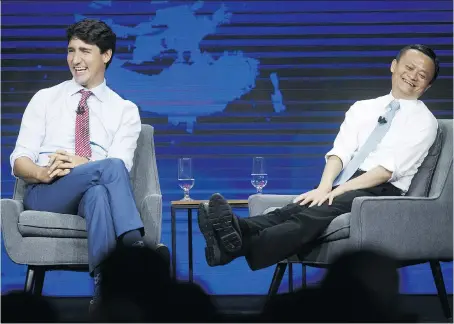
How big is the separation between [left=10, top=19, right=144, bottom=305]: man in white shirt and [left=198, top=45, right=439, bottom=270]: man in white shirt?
18.2 inches

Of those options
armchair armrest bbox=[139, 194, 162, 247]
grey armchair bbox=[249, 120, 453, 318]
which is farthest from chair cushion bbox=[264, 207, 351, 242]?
armchair armrest bbox=[139, 194, 162, 247]

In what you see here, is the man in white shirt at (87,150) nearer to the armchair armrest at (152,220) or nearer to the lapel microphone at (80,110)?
the lapel microphone at (80,110)

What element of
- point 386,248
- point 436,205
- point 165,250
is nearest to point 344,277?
point 386,248

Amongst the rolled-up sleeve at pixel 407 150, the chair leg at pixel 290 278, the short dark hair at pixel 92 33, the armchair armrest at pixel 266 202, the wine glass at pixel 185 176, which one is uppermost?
the short dark hair at pixel 92 33

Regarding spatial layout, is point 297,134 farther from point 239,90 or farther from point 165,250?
point 165,250

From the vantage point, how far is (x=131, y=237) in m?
4.05

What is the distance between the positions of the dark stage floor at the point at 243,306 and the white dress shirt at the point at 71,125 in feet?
3.04

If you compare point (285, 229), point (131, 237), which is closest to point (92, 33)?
point (131, 237)

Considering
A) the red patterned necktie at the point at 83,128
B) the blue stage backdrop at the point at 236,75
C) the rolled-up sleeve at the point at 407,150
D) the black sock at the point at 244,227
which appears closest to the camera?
the black sock at the point at 244,227

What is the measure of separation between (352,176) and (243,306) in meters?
1.18

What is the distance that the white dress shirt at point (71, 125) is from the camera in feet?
15.2

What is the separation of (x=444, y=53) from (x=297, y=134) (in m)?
1.17

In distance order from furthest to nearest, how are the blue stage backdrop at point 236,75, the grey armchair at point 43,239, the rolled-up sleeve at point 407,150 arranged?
the blue stage backdrop at point 236,75
the rolled-up sleeve at point 407,150
the grey armchair at point 43,239

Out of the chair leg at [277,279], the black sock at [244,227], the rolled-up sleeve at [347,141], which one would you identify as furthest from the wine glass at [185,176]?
the black sock at [244,227]
